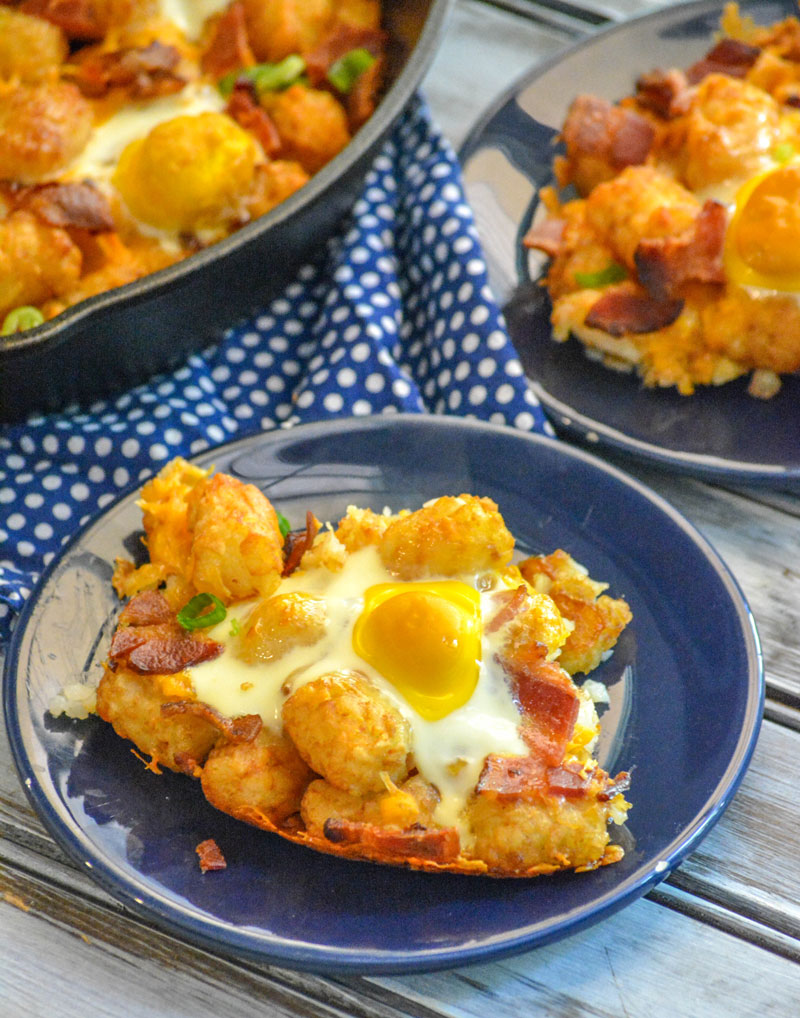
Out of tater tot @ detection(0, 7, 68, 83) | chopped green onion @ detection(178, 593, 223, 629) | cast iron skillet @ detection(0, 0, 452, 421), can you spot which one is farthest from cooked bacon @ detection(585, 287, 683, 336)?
tater tot @ detection(0, 7, 68, 83)

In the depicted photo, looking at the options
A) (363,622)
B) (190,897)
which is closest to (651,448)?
(363,622)

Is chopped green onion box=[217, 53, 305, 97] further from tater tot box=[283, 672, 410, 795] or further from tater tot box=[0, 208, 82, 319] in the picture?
tater tot box=[283, 672, 410, 795]

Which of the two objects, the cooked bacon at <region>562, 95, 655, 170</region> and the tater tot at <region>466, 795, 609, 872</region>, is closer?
Result: the tater tot at <region>466, 795, 609, 872</region>

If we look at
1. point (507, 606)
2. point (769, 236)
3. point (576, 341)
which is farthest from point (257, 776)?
point (769, 236)

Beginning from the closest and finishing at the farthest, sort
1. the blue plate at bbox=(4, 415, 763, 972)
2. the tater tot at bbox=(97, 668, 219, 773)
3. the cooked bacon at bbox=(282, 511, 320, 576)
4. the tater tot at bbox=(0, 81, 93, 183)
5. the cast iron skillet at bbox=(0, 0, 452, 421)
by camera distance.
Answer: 1. the blue plate at bbox=(4, 415, 763, 972)
2. the tater tot at bbox=(97, 668, 219, 773)
3. the cooked bacon at bbox=(282, 511, 320, 576)
4. the cast iron skillet at bbox=(0, 0, 452, 421)
5. the tater tot at bbox=(0, 81, 93, 183)

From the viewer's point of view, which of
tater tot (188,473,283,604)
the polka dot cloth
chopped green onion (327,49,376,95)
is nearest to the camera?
tater tot (188,473,283,604)

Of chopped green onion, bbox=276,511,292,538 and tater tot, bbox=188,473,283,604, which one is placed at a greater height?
tater tot, bbox=188,473,283,604

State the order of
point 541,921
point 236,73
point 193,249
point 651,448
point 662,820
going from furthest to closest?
point 236,73 < point 193,249 < point 651,448 < point 662,820 < point 541,921

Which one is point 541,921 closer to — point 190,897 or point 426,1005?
point 426,1005
